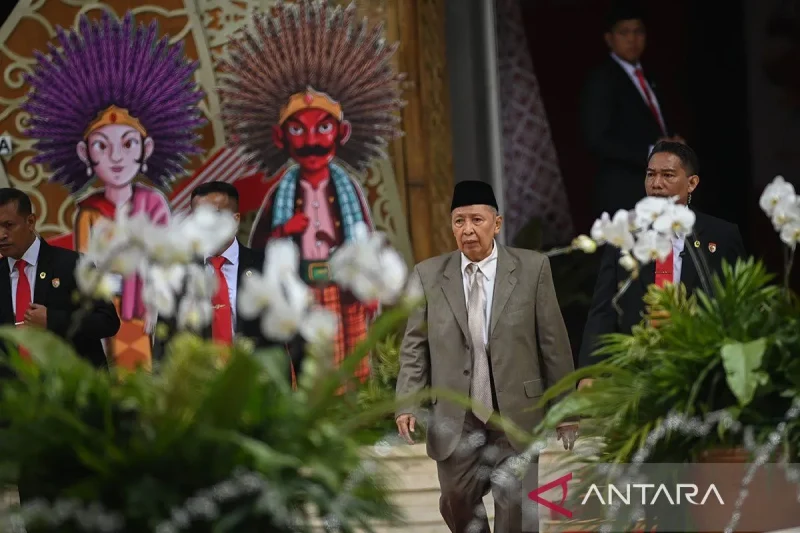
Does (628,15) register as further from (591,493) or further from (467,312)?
(591,493)

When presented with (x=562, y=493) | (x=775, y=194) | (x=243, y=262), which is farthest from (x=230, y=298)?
(x=775, y=194)

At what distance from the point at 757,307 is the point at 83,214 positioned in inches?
176

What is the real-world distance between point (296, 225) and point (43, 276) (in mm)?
1910

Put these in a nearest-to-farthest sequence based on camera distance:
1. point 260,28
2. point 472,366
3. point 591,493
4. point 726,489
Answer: point 726,489, point 591,493, point 472,366, point 260,28

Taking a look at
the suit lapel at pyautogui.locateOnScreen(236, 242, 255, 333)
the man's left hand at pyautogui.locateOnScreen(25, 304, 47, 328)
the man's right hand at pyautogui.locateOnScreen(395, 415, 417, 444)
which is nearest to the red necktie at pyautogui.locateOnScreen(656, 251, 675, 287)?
the man's right hand at pyautogui.locateOnScreen(395, 415, 417, 444)

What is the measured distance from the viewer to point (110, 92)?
741 cm

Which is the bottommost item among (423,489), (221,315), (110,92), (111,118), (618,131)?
(423,489)

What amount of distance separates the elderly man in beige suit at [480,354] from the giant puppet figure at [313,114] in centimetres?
197

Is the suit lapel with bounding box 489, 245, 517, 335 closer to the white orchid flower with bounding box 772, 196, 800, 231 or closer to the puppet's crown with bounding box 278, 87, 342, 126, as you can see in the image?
the white orchid flower with bounding box 772, 196, 800, 231

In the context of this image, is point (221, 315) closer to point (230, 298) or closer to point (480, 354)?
point (230, 298)

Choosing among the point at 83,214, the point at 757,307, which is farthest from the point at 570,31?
the point at 757,307

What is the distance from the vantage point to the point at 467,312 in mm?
5355

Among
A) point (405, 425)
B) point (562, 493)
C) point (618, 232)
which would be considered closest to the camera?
point (618, 232)

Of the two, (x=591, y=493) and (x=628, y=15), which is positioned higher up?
(x=628, y=15)
